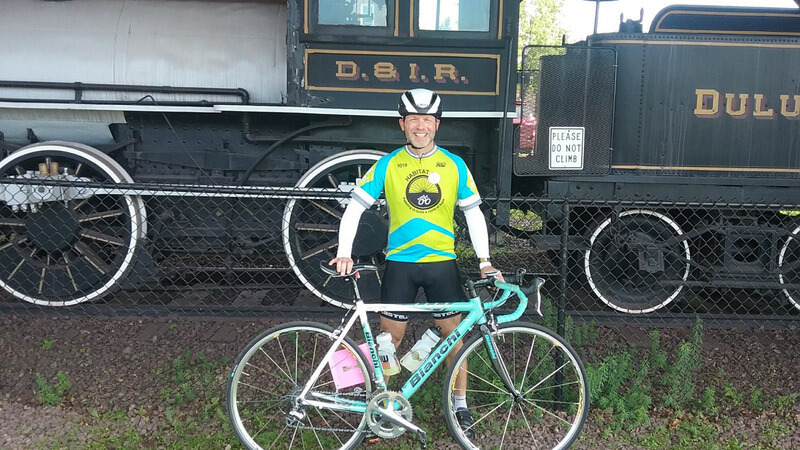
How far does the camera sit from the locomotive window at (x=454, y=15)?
3980 millimetres

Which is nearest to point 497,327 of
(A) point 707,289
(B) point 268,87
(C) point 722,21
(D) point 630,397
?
(D) point 630,397

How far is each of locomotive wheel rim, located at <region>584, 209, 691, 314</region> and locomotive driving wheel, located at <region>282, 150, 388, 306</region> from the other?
147 centimetres

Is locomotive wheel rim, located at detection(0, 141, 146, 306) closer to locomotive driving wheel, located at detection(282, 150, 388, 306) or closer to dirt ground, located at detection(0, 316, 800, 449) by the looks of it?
dirt ground, located at detection(0, 316, 800, 449)

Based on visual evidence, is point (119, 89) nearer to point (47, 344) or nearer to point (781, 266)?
point (47, 344)

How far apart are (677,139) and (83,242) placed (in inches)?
167

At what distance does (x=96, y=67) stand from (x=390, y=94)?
2.10m

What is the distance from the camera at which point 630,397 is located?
3213mm

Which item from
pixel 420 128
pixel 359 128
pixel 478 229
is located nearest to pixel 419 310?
pixel 478 229

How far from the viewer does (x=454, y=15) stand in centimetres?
401

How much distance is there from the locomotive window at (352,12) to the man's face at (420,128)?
169 cm

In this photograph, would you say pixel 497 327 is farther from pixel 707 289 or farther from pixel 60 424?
pixel 707 289

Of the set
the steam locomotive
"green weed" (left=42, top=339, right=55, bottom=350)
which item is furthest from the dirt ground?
the steam locomotive

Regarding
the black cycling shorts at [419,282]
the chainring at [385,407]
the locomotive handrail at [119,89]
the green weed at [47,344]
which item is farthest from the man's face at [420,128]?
the green weed at [47,344]

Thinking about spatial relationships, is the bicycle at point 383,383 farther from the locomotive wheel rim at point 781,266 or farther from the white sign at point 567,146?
the locomotive wheel rim at point 781,266
